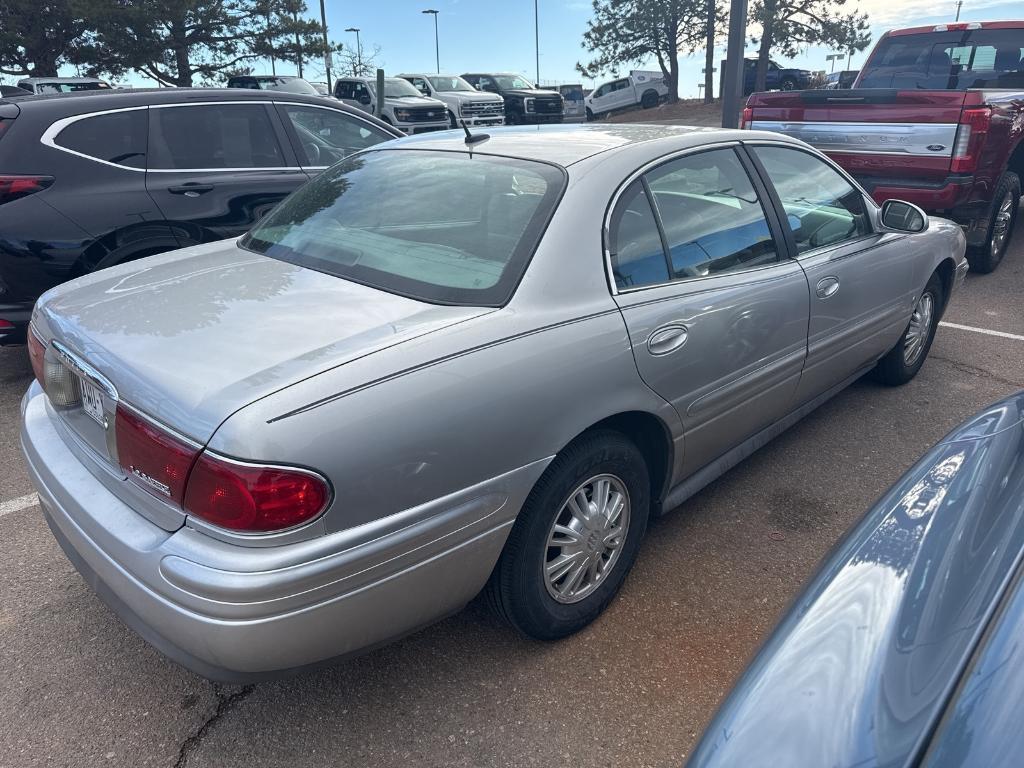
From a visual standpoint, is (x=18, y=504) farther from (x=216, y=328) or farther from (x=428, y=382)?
(x=428, y=382)

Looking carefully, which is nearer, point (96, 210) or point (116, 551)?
point (116, 551)

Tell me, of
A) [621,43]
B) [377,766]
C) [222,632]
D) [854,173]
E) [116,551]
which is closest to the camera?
[222,632]

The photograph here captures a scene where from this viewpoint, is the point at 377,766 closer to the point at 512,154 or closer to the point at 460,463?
the point at 460,463

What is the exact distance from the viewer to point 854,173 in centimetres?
631

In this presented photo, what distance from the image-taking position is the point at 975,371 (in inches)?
186

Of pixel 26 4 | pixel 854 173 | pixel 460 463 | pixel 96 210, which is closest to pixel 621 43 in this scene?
pixel 26 4

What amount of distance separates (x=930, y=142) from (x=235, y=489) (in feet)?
19.4

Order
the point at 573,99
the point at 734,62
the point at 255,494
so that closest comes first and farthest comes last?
the point at 255,494
the point at 734,62
the point at 573,99

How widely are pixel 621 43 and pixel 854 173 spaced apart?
29.9m

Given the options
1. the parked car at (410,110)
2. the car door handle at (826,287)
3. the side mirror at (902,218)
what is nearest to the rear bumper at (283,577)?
the car door handle at (826,287)

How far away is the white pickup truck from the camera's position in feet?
108

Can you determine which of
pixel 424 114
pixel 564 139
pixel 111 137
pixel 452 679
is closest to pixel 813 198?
pixel 564 139

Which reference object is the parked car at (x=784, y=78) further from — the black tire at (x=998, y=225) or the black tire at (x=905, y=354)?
the black tire at (x=905, y=354)

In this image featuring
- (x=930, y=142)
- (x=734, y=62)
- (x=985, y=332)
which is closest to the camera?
(x=985, y=332)
